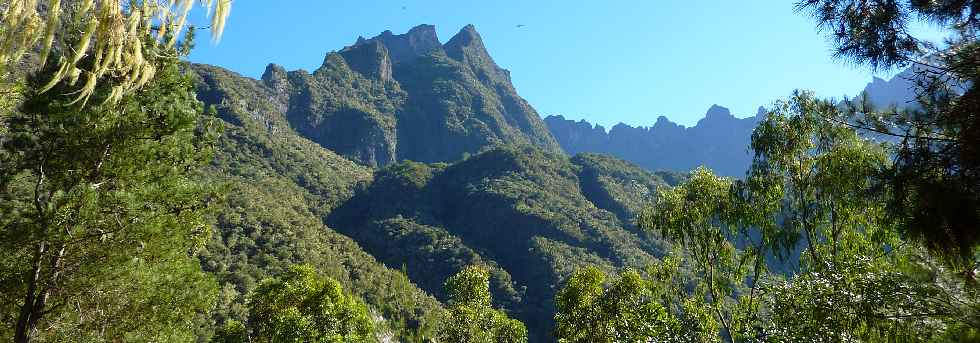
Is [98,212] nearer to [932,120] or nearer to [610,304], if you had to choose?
[932,120]

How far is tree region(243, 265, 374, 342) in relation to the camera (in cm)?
2409

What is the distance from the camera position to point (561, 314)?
2130 cm

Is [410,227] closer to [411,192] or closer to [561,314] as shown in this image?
[411,192]

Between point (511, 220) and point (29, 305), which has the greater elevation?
point (511, 220)

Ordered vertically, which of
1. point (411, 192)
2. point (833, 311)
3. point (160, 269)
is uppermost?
point (411, 192)

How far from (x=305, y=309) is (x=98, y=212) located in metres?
18.2

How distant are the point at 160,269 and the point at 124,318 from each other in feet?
4.48

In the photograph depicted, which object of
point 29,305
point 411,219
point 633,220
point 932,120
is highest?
point 411,219

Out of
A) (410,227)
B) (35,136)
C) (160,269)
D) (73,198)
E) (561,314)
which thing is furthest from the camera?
(410,227)

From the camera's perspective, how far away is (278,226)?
3775 inches

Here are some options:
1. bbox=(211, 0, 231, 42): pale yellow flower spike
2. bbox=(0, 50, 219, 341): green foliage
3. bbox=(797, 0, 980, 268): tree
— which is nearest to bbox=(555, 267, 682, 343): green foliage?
bbox=(797, 0, 980, 268): tree

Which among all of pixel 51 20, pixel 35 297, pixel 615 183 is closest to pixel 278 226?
pixel 35 297

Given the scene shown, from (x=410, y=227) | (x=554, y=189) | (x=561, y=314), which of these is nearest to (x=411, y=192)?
(x=410, y=227)

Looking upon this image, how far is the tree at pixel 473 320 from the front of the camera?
25141mm
